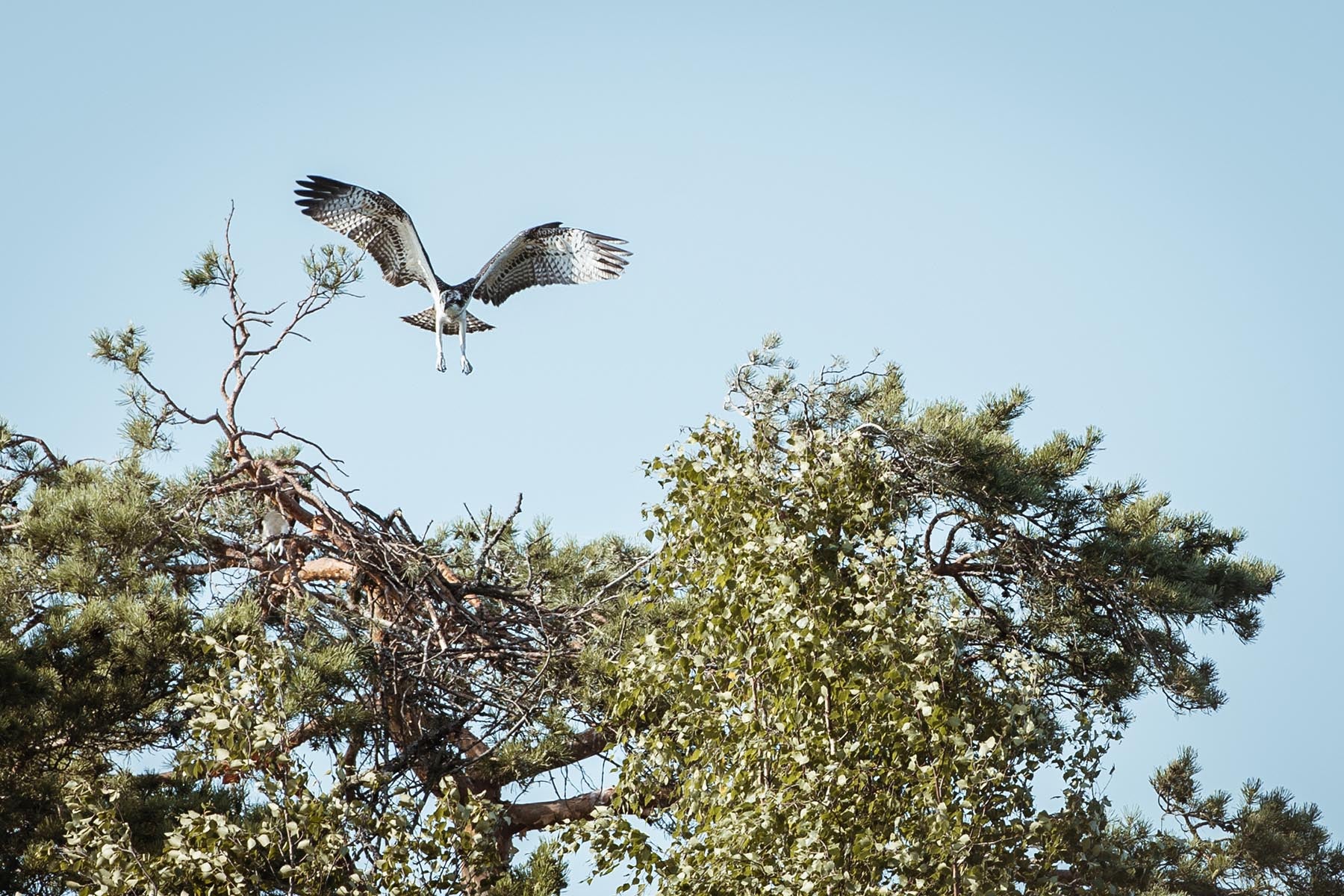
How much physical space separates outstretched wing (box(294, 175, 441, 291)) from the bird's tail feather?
181mm

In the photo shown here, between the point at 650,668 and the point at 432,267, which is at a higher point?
the point at 432,267

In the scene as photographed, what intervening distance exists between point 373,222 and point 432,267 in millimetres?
520

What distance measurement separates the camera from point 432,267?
9.30 meters

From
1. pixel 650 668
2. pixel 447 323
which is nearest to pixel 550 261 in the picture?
pixel 447 323

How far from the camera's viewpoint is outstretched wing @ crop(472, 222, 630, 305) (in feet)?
31.2

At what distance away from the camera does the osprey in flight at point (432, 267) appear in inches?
368

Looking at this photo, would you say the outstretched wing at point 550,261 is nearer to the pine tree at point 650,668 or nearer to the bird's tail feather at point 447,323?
the bird's tail feather at point 447,323

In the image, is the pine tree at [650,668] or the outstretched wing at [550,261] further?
the outstretched wing at [550,261]

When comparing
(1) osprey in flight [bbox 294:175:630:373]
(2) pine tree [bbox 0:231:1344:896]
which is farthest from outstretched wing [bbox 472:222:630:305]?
(2) pine tree [bbox 0:231:1344:896]

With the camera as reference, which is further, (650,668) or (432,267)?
(432,267)

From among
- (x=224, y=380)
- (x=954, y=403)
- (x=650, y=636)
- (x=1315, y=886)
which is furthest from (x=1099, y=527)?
(x=224, y=380)

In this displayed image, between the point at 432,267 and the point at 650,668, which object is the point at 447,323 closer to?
the point at 432,267

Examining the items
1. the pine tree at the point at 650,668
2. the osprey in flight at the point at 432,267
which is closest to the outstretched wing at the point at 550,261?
the osprey in flight at the point at 432,267

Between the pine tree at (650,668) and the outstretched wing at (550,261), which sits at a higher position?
the outstretched wing at (550,261)
